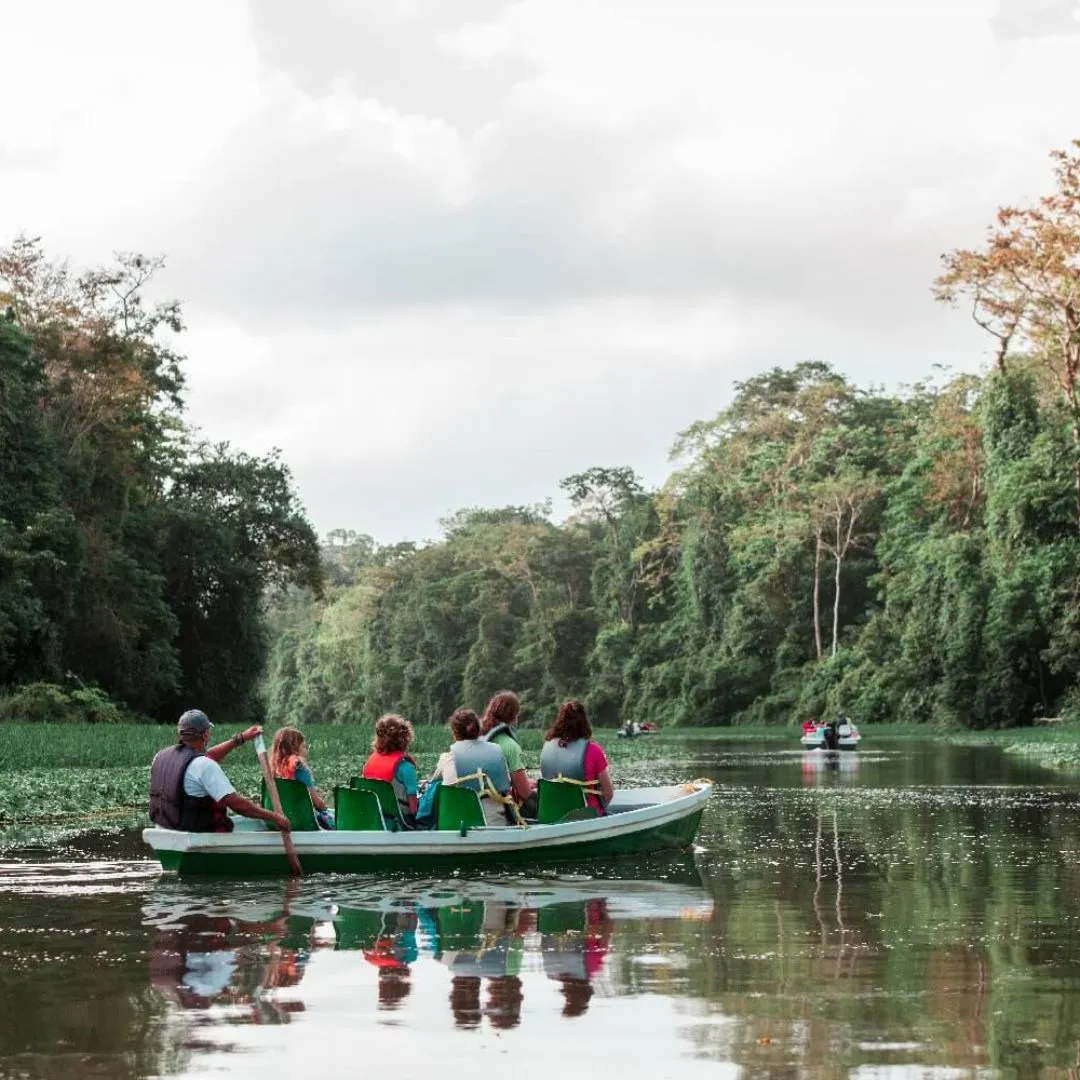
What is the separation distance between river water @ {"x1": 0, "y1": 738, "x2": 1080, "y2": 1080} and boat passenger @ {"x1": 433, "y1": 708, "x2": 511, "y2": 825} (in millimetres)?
1119

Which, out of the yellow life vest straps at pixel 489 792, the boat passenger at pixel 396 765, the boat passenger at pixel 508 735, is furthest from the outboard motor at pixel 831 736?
the boat passenger at pixel 396 765

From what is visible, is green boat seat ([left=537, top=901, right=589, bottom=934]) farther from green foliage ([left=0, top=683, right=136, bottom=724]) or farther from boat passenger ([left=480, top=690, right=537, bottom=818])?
green foliage ([left=0, top=683, right=136, bottom=724])

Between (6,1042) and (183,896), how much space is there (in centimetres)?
562

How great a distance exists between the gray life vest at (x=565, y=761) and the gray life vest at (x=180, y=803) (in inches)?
126

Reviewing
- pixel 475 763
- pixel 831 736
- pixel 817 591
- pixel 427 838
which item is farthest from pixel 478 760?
pixel 817 591

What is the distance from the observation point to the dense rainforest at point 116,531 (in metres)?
47.7

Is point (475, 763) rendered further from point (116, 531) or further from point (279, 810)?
point (116, 531)

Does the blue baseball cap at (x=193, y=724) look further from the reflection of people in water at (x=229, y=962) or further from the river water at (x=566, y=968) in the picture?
the reflection of people in water at (x=229, y=962)

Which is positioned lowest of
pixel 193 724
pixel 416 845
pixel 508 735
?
pixel 416 845

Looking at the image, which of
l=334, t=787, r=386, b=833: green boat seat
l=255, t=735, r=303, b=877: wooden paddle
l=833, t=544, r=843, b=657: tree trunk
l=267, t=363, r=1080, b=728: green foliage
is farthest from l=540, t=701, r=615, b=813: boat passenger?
l=833, t=544, r=843, b=657: tree trunk

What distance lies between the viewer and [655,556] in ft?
342

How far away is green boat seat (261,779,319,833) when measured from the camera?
1478 centimetres

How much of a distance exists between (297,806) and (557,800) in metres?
2.46

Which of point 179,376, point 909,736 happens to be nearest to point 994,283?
point 909,736
